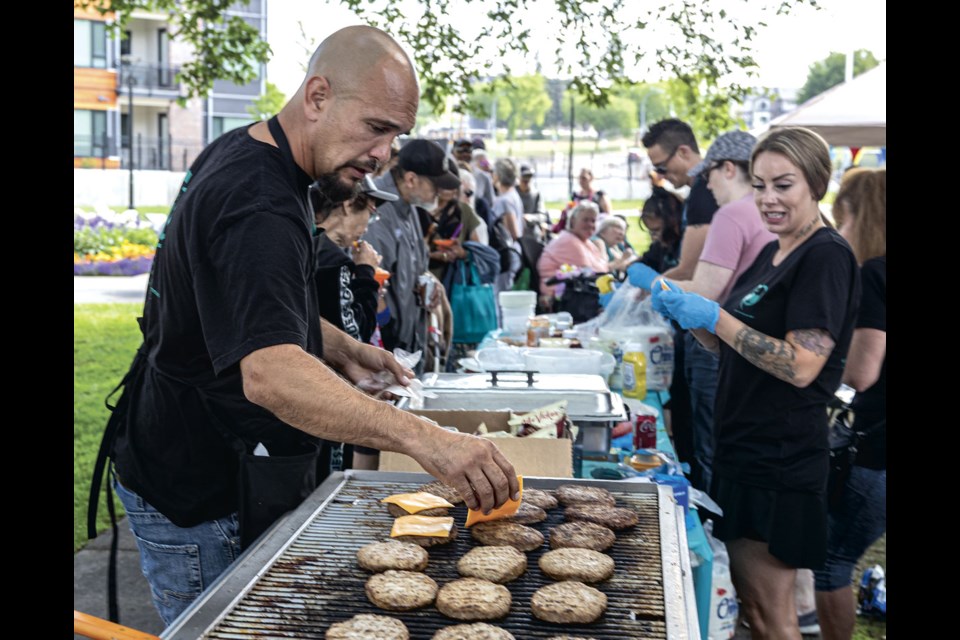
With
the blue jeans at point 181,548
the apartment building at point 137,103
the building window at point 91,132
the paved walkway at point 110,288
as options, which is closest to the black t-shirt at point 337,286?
the blue jeans at point 181,548

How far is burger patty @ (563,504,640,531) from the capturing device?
7.43 feet

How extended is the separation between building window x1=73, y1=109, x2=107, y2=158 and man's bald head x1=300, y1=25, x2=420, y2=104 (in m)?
40.1

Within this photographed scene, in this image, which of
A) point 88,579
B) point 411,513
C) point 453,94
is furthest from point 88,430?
point 411,513

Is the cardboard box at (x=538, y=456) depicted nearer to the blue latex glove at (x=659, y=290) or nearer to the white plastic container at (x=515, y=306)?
the blue latex glove at (x=659, y=290)

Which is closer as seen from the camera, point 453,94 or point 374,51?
point 374,51

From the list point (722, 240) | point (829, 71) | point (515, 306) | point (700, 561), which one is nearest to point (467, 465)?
point (700, 561)

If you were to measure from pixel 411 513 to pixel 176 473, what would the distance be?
59cm

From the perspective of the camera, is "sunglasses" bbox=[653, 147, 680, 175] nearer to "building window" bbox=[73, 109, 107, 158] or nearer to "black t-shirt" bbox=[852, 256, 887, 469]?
"black t-shirt" bbox=[852, 256, 887, 469]

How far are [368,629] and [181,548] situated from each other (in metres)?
0.81
